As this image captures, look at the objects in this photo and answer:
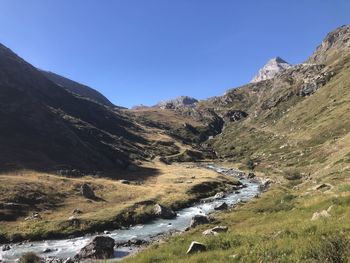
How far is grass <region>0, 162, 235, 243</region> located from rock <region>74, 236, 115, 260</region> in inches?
611

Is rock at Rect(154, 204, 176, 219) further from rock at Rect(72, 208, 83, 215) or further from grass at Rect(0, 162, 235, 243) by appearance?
rock at Rect(72, 208, 83, 215)

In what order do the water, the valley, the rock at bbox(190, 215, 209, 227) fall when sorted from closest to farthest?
the valley → the water → the rock at bbox(190, 215, 209, 227)

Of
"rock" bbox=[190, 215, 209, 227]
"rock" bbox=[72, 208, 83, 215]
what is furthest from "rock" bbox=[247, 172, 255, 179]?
"rock" bbox=[190, 215, 209, 227]

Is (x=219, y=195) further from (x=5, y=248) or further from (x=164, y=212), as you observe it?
(x=5, y=248)

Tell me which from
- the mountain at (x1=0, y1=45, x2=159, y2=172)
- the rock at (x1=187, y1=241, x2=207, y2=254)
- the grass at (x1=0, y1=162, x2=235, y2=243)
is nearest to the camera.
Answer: the rock at (x1=187, y1=241, x2=207, y2=254)

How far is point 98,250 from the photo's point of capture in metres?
46.9

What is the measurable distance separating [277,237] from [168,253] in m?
5.77

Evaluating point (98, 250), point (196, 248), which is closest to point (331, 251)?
point (196, 248)

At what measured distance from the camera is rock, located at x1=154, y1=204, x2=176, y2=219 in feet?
240

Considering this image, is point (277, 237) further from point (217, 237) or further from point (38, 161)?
point (38, 161)

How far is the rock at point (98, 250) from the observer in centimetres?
4647

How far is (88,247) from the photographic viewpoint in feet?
157

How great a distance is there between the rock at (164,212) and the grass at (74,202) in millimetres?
1266

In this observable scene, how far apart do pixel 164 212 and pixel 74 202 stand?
61.5 feet
